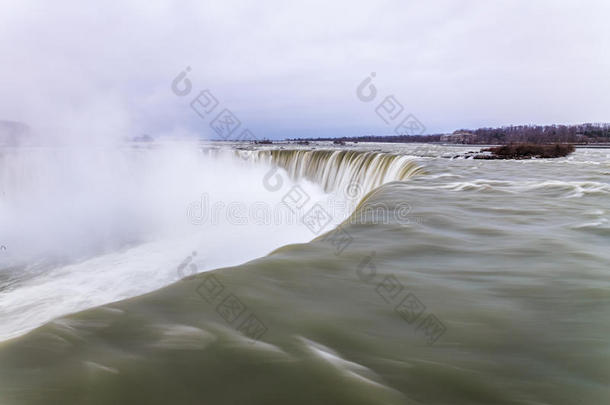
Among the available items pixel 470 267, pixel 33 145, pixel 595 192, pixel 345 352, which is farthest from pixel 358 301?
pixel 33 145

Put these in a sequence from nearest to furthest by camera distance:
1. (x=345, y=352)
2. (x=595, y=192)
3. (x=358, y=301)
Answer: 1. (x=345, y=352)
2. (x=358, y=301)
3. (x=595, y=192)

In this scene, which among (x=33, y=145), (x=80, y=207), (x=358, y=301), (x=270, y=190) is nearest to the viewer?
(x=358, y=301)

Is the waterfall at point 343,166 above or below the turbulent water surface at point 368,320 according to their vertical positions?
above

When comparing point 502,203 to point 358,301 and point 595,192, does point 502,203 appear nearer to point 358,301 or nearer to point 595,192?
point 595,192

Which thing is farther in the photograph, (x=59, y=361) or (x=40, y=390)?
(x=59, y=361)

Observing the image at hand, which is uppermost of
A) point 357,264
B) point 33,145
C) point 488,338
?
point 33,145

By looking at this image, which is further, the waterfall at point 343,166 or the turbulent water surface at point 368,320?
the waterfall at point 343,166

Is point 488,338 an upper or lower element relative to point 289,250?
lower

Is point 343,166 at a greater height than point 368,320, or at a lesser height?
greater

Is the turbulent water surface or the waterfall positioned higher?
the waterfall

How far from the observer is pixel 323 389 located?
1.77 metres

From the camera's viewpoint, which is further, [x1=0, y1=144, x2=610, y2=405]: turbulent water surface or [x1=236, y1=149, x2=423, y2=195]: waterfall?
[x1=236, y1=149, x2=423, y2=195]: waterfall

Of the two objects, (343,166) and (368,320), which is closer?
(368,320)

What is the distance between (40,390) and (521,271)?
3721mm
